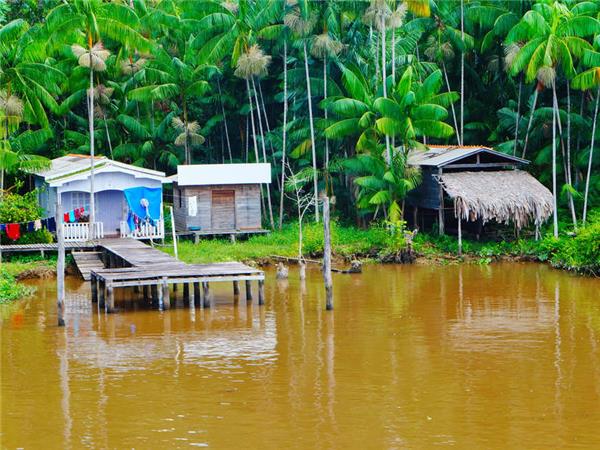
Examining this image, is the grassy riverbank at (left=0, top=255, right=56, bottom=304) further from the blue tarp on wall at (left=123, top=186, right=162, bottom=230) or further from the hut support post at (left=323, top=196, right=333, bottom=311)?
the hut support post at (left=323, top=196, right=333, bottom=311)

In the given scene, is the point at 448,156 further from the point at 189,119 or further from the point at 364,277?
the point at 189,119

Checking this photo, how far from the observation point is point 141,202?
108 feet

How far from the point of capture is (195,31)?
3741cm

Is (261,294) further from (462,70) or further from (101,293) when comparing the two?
(462,70)

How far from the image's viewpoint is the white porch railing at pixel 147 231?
32469mm

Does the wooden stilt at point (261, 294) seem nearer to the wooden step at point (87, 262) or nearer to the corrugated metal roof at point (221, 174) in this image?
the wooden step at point (87, 262)

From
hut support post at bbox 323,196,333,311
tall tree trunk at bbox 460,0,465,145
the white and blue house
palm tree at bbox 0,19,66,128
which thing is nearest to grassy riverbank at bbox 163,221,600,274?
the white and blue house

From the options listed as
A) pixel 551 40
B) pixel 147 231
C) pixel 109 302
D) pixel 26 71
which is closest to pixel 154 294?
pixel 109 302

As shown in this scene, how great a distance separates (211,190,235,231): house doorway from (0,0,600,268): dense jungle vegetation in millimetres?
A: 2187

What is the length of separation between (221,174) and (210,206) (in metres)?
1.13

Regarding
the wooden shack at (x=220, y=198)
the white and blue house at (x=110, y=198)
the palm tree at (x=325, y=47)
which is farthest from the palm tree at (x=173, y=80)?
the palm tree at (x=325, y=47)

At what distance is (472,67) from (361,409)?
2475 centimetres

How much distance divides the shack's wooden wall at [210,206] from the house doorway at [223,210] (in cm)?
11

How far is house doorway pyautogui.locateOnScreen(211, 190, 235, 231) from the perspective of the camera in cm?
3422
